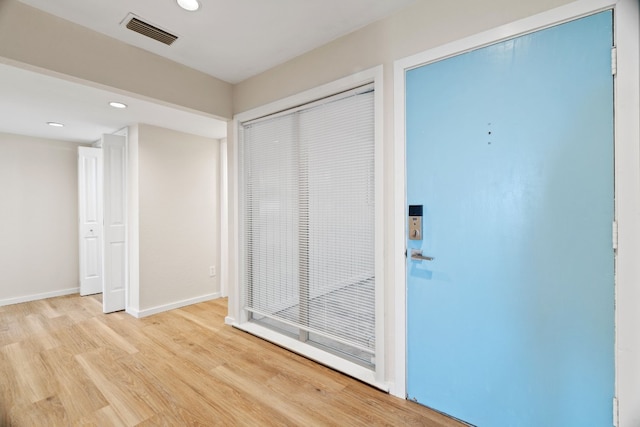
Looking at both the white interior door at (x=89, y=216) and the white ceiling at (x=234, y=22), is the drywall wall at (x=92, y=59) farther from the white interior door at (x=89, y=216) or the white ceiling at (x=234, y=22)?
the white interior door at (x=89, y=216)

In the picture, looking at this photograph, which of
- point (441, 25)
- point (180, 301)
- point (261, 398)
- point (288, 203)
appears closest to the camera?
point (441, 25)

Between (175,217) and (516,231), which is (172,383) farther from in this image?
(516,231)

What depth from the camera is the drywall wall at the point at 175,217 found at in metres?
3.55

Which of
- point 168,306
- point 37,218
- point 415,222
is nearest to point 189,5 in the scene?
point 415,222

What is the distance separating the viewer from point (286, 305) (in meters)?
2.67

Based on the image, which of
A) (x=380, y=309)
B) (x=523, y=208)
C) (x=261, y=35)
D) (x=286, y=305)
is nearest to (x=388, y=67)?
(x=261, y=35)

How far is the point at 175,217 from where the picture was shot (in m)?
3.85

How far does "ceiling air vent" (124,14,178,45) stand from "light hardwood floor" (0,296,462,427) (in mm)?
2538

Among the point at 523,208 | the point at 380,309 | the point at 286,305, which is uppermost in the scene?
the point at 523,208

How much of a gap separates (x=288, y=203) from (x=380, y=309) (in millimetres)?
1203

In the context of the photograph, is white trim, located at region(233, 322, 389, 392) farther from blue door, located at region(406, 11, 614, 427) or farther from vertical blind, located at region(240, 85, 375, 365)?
blue door, located at region(406, 11, 614, 427)

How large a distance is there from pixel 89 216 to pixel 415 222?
5002 mm

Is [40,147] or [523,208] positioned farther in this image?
[40,147]

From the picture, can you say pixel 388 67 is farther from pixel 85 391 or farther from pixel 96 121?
pixel 96 121
